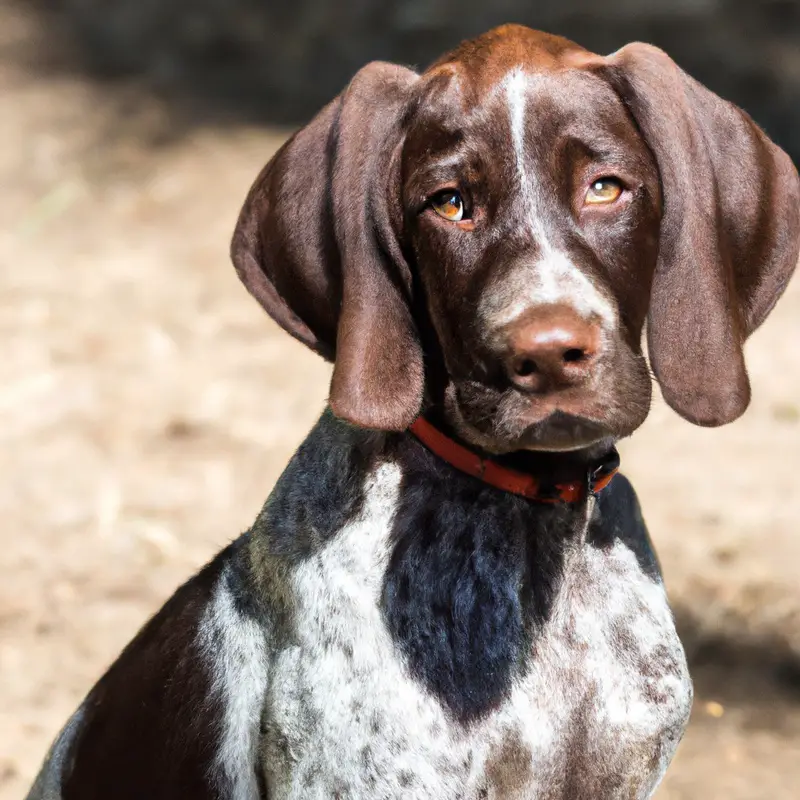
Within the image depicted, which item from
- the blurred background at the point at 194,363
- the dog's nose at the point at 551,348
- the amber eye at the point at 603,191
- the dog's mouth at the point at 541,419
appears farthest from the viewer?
the blurred background at the point at 194,363

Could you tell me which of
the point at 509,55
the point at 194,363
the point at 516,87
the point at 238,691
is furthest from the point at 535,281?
the point at 194,363

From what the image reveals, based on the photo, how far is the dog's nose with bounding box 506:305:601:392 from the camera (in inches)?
94.0

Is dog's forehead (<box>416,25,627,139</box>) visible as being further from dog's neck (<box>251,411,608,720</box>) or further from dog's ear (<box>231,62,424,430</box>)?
dog's neck (<box>251,411,608,720</box>)

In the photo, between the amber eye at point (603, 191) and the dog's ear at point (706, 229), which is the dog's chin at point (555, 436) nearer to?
the dog's ear at point (706, 229)

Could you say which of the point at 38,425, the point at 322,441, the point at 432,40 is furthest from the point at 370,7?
the point at 322,441

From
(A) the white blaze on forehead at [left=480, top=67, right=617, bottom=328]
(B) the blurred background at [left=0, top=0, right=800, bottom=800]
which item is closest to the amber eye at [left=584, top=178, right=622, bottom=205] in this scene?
(A) the white blaze on forehead at [left=480, top=67, right=617, bottom=328]

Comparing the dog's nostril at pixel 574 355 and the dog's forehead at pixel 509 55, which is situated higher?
the dog's forehead at pixel 509 55

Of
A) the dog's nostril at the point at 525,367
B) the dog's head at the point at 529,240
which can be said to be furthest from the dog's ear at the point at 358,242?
the dog's nostril at the point at 525,367

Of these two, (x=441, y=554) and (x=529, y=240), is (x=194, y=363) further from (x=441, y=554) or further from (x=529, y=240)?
(x=529, y=240)

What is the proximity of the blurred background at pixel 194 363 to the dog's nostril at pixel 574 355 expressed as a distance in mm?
2458

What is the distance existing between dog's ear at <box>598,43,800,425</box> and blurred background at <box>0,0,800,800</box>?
2130mm

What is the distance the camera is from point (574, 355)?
2.43m

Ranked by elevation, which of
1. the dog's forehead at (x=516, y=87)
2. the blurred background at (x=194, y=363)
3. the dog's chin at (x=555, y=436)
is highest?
the dog's forehead at (x=516, y=87)

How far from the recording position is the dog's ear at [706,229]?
268 centimetres
